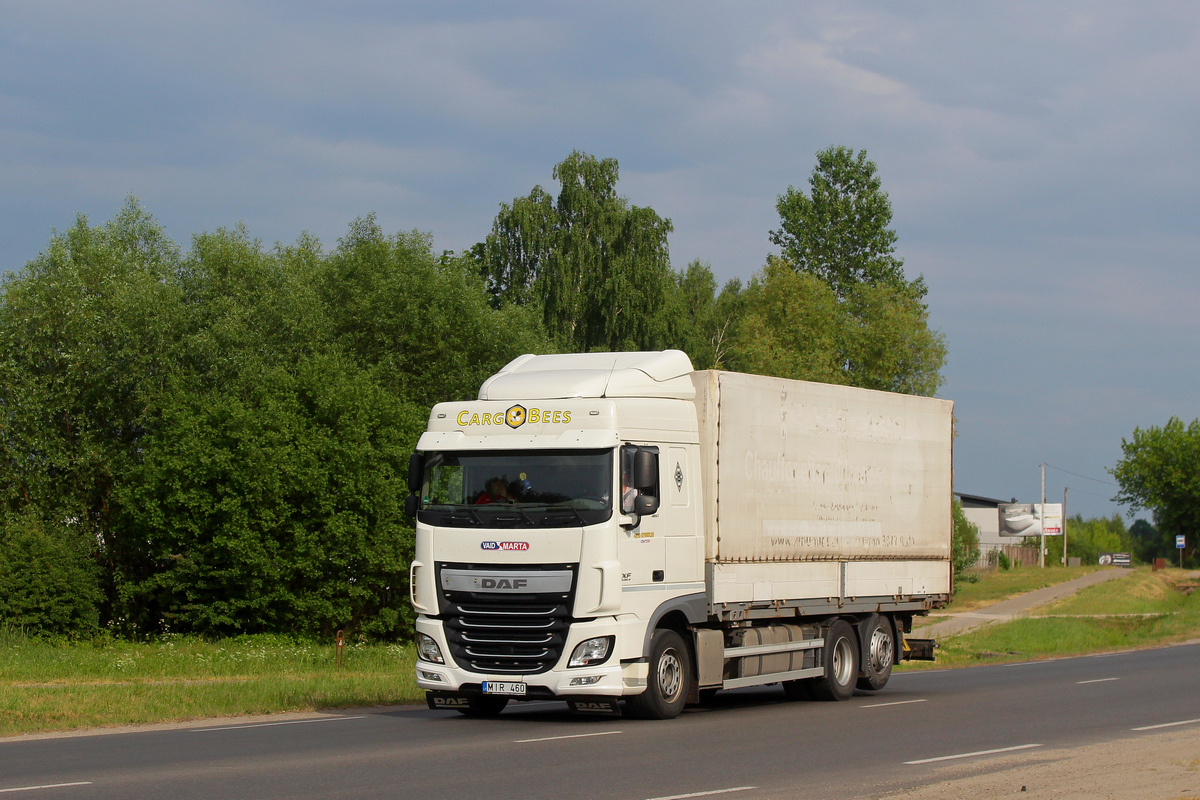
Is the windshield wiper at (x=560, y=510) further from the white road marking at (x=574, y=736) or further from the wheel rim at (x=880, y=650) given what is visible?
the wheel rim at (x=880, y=650)

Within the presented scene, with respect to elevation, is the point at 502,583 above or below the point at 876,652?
above

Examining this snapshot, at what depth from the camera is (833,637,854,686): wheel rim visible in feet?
58.0

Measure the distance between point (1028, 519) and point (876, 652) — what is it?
10366cm

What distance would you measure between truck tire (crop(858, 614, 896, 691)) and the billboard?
100390 millimetres

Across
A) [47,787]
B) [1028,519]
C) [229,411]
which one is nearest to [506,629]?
[47,787]

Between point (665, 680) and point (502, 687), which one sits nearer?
point (502, 687)

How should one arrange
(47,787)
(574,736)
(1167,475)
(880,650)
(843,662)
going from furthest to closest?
(1167,475) → (880,650) → (843,662) → (574,736) → (47,787)

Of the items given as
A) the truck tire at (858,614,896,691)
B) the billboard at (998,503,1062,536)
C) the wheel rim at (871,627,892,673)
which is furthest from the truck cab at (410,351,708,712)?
the billboard at (998,503,1062,536)

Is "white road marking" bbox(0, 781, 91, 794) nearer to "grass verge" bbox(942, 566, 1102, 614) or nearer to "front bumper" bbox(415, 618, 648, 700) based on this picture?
"front bumper" bbox(415, 618, 648, 700)

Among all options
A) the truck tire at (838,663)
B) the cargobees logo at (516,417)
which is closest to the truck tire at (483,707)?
the cargobees logo at (516,417)

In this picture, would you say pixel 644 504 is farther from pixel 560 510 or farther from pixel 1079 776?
pixel 1079 776

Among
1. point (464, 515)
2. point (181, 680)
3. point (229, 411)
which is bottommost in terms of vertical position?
point (181, 680)

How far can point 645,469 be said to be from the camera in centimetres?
1370

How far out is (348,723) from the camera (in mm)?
15031
